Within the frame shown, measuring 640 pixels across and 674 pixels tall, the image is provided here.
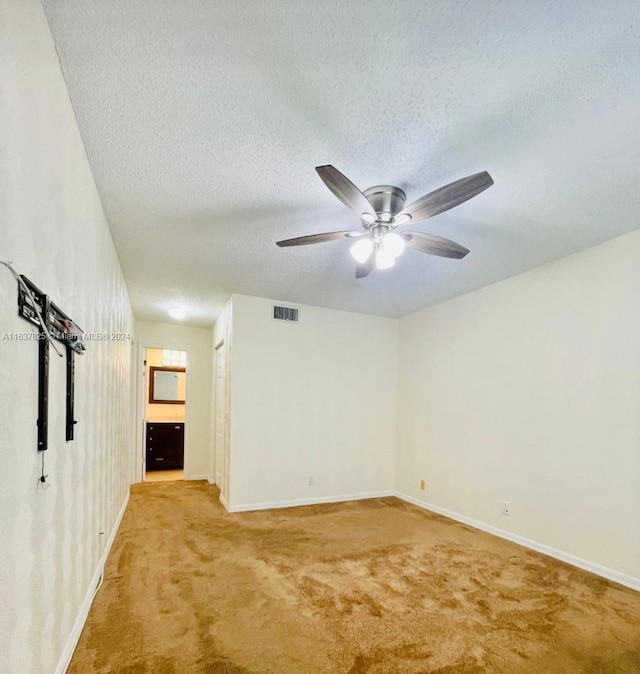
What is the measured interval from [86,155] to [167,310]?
370 cm

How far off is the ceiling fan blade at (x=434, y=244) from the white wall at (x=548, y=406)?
4.53 ft

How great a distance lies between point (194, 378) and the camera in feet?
21.7

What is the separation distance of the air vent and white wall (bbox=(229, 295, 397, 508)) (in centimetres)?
7

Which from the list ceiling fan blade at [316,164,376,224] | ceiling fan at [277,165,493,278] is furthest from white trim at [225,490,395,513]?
ceiling fan blade at [316,164,376,224]

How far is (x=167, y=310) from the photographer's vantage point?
558cm

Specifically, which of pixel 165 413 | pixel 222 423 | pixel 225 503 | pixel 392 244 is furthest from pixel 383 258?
pixel 165 413

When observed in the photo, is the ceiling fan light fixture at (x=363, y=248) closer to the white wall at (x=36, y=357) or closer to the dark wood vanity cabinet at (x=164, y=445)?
the white wall at (x=36, y=357)

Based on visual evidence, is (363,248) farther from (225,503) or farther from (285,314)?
(225,503)

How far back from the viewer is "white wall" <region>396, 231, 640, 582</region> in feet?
9.68

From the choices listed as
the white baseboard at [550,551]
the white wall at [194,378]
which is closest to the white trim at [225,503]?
the white wall at [194,378]

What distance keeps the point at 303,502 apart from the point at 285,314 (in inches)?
89.9

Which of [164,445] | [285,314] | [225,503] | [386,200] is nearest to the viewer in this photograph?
[386,200]

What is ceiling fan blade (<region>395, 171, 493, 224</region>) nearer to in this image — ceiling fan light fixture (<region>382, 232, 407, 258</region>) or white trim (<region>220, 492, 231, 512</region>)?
ceiling fan light fixture (<region>382, 232, 407, 258</region>)

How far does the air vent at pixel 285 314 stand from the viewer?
4.94 metres
